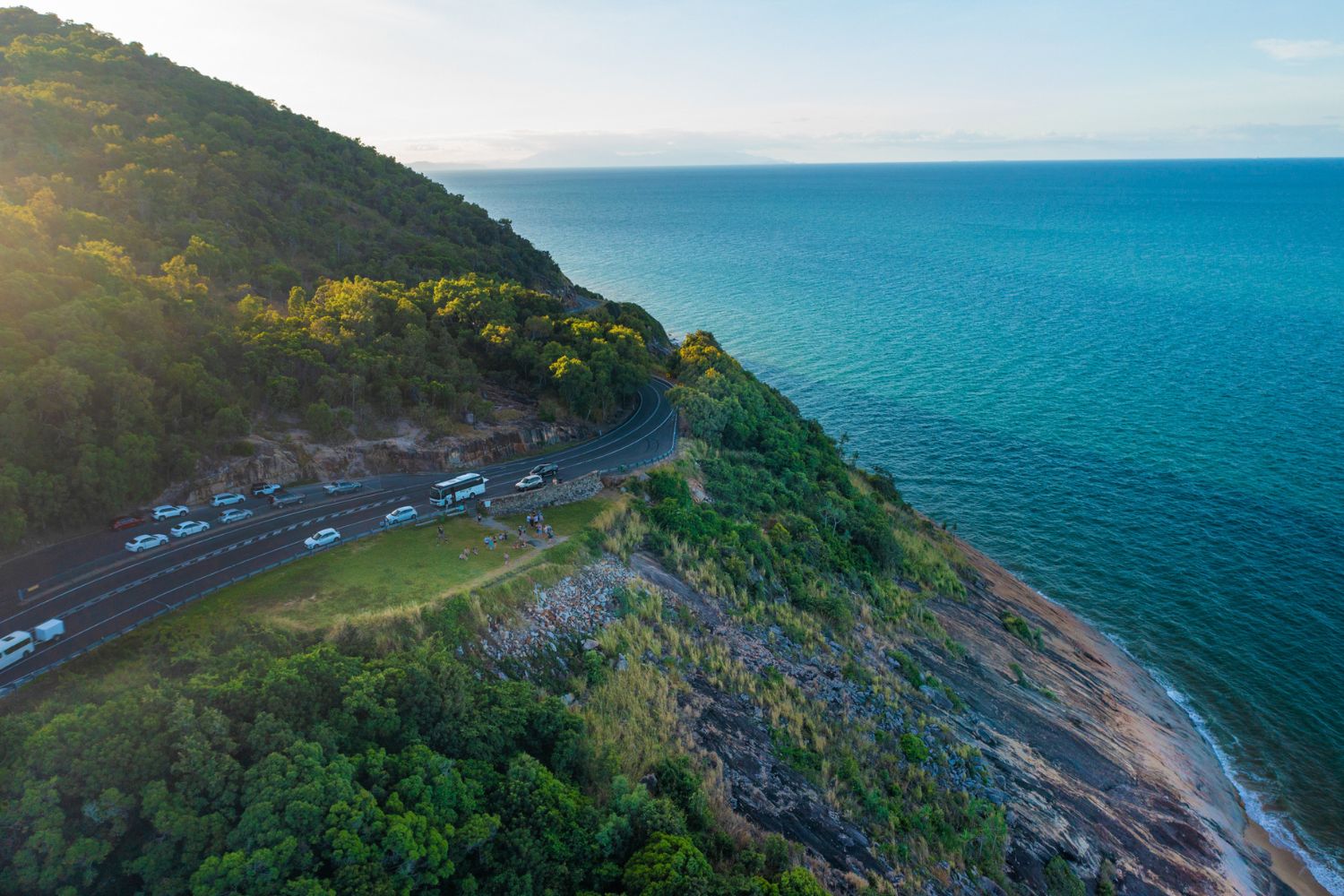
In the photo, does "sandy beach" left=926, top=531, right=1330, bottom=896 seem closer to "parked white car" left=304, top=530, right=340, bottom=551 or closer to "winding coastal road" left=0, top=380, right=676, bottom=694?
"winding coastal road" left=0, top=380, right=676, bottom=694

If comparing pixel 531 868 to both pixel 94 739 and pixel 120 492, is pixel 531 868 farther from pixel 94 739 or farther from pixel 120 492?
pixel 120 492

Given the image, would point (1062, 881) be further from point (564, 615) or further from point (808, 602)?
point (564, 615)

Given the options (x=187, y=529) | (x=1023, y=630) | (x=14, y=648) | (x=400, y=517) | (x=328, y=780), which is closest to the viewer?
(x=328, y=780)

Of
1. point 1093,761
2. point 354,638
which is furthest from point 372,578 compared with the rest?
point 1093,761

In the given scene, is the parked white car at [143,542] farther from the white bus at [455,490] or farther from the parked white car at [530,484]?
the parked white car at [530,484]

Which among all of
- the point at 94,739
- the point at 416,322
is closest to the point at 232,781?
the point at 94,739

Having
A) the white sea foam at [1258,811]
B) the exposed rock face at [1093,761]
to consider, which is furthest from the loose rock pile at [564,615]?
the white sea foam at [1258,811]
